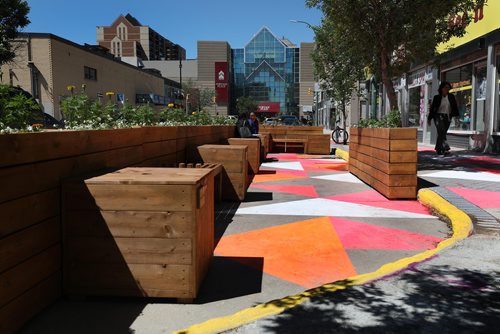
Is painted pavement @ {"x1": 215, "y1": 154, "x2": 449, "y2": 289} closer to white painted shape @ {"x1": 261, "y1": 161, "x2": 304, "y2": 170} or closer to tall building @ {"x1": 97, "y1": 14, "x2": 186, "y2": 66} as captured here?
white painted shape @ {"x1": 261, "y1": 161, "x2": 304, "y2": 170}

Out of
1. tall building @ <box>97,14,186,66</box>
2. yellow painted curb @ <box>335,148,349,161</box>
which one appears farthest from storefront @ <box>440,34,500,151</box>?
tall building @ <box>97,14,186,66</box>

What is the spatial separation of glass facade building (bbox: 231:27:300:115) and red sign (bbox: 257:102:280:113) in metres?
1.24

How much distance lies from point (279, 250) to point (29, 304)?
2.59m

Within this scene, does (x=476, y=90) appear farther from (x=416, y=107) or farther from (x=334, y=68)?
(x=334, y=68)

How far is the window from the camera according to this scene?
46.7 metres

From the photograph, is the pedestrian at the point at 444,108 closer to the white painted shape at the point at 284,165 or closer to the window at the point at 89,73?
the white painted shape at the point at 284,165

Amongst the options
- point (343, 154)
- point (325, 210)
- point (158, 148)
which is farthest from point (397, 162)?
point (343, 154)

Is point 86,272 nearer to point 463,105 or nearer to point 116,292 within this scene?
point 116,292

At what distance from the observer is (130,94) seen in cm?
6238

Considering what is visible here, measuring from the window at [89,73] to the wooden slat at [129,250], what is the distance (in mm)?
46365

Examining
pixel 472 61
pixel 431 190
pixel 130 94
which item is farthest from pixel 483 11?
pixel 130 94

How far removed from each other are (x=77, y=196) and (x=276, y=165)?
10.9 meters

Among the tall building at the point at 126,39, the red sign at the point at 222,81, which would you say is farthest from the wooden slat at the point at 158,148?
the tall building at the point at 126,39

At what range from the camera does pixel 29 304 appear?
10.7 ft
